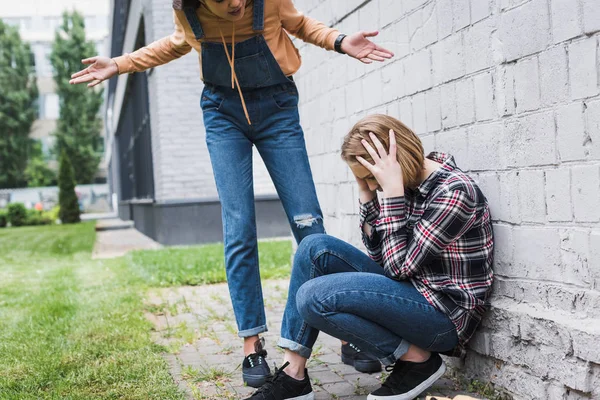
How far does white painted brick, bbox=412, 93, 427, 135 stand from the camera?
3377 millimetres

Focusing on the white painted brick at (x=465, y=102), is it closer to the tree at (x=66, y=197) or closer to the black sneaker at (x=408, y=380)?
the black sneaker at (x=408, y=380)

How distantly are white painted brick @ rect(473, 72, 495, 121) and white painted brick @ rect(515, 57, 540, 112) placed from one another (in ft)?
0.57

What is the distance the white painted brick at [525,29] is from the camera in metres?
2.44

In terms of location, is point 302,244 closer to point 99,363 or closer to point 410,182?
point 410,182

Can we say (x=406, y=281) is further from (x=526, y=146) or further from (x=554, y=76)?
(x=554, y=76)

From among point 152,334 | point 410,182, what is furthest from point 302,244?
point 152,334

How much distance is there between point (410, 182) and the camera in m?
2.70

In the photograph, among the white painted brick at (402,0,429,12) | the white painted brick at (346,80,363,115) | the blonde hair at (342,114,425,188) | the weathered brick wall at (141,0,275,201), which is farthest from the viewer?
the weathered brick wall at (141,0,275,201)

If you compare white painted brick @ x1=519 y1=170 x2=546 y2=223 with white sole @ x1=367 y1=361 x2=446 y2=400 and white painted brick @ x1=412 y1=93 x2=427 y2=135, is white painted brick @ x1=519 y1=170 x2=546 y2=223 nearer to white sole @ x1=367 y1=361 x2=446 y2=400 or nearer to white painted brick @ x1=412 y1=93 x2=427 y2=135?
white sole @ x1=367 y1=361 x2=446 y2=400

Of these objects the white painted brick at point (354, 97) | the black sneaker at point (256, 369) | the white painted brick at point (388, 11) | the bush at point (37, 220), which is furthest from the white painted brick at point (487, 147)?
the bush at point (37, 220)

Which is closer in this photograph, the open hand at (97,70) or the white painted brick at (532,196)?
the white painted brick at (532,196)

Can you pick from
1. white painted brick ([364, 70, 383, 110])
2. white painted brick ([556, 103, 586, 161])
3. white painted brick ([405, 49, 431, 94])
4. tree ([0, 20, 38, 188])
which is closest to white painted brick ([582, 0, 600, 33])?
white painted brick ([556, 103, 586, 161])

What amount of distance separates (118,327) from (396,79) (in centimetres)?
226

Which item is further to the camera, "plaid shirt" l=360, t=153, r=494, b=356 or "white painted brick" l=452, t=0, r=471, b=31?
"white painted brick" l=452, t=0, r=471, b=31
